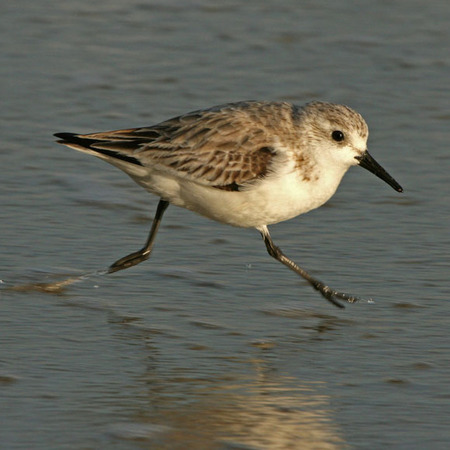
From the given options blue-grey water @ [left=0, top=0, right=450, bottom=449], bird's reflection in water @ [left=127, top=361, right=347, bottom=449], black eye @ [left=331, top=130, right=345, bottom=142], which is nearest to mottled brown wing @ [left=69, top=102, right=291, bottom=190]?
black eye @ [left=331, top=130, right=345, bottom=142]

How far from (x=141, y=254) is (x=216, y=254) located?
0.54 m

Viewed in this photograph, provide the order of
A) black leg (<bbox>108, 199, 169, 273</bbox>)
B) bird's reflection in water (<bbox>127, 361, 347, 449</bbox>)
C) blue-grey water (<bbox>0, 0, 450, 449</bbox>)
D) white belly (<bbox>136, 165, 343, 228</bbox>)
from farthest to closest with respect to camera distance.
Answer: black leg (<bbox>108, 199, 169, 273</bbox>) → white belly (<bbox>136, 165, 343, 228</bbox>) → blue-grey water (<bbox>0, 0, 450, 449</bbox>) → bird's reflection in water (<bbox>127, 361, 347, 449</bbox>)

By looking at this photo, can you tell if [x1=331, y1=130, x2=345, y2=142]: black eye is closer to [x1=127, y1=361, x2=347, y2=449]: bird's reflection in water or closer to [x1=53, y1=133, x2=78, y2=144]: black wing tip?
[x1=53, y1=133, x2=78, y2=144]: black wing tip

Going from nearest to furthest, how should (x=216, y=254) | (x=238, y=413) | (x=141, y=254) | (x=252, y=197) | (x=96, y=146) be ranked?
(x=238, y=413), (x=252, y=197), (x=96, y=146), (x=141, y=254), (x=216, y=254)

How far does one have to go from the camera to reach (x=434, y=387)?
5.89 metres

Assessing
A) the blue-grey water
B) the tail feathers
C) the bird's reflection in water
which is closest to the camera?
the bird's reflection in water

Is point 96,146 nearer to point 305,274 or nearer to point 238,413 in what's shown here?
point 305,274

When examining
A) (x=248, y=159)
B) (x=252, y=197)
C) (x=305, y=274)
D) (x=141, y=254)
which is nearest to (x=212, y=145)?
(x=248, y=159)

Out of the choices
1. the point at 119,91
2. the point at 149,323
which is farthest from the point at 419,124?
the point at 149,323

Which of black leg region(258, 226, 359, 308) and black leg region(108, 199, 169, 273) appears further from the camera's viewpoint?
A: black leg region(108, 199, 169, 273)

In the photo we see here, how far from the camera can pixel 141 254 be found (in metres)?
7.45

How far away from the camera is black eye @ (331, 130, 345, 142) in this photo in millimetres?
7277

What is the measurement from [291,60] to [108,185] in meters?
3.01

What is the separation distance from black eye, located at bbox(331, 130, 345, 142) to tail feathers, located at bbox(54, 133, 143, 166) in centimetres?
116
